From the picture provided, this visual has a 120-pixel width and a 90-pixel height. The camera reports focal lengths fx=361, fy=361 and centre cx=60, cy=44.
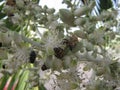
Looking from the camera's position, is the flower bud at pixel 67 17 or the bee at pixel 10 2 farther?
the bee at pixel 10 2

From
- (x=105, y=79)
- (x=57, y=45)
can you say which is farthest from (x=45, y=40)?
(x=105, y=79)

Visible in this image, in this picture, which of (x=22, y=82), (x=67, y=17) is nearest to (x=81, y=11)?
(x=67, y=17)

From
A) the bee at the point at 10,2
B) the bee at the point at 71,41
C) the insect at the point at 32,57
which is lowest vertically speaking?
the insect at the point at 32,57

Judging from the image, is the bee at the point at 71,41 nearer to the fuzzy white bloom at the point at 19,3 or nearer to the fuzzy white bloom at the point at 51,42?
the fuzzy white bloom at the point at 51,42

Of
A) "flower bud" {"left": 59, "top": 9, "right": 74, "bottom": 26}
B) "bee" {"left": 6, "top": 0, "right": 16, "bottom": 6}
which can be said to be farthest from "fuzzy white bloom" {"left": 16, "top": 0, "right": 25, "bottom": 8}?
"flower bud" {"left": 59, "top": 9, "right": 74, "bottom": 26}

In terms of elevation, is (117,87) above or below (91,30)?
below

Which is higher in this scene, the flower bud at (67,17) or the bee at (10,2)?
the bee at (10,2)

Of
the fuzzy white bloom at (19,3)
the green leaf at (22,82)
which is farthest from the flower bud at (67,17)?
the green leaf at (22,82)

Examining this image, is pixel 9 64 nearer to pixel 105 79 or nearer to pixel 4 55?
pixel 4 55

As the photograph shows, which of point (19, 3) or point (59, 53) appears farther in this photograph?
point (19, 3)

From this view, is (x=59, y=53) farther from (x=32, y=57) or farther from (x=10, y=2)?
(x=10, y=2)

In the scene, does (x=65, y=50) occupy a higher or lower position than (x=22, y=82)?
higher
